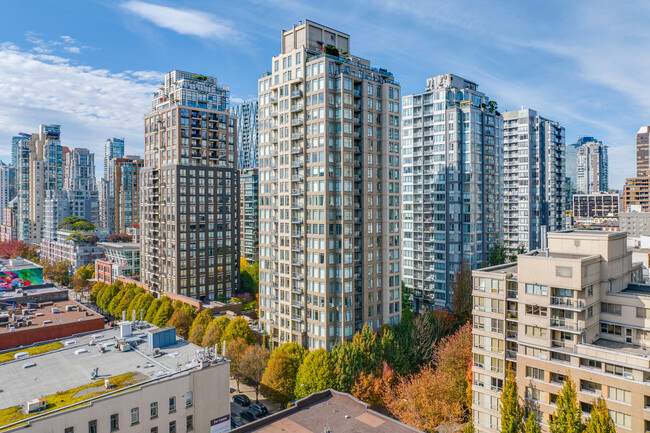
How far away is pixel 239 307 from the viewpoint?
105188mm

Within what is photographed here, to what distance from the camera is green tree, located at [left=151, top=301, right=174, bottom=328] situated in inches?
3920

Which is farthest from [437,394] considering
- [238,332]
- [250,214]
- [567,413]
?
[250,214]

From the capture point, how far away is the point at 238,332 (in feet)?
270

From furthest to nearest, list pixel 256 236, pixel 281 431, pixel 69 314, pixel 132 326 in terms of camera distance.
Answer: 1. pixel 256 236
2. pixel 69 314
3. pixel 132 326
4. pixel 281 431

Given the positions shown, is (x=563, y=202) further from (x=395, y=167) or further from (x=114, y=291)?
(x=114, y=291)

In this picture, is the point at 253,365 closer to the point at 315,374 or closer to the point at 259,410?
the point at 259,410

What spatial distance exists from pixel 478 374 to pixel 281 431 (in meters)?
28.1

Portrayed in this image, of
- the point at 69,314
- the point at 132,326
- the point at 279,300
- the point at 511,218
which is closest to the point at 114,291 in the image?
the point at 69,314

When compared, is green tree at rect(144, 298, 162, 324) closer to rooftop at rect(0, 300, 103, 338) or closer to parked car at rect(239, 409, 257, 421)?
rooftop at rect(0, 300, 103, 338)

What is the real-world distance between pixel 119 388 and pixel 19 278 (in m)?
96.1

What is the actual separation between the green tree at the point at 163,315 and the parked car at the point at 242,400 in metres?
33.1

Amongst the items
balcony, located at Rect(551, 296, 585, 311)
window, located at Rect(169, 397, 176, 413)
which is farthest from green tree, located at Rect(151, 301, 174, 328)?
balcony, located at Rect(551, 296, 585, 311)

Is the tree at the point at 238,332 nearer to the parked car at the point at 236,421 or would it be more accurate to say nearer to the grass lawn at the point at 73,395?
the parked car at the point at 236,421

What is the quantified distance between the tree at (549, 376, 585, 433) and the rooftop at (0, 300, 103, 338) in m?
73.3
